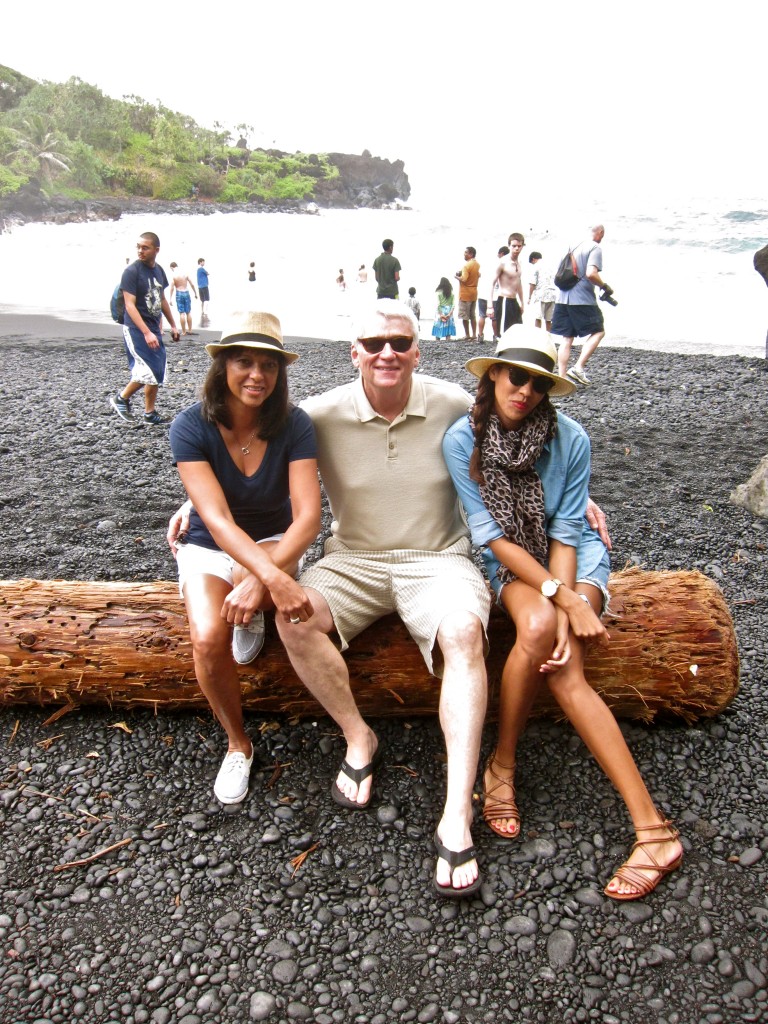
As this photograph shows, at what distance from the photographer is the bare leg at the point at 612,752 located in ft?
8.09

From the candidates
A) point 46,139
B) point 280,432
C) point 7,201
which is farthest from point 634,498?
point 46,139

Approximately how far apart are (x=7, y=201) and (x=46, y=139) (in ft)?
46.5

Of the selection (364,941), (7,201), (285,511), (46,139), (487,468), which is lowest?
(364,941)

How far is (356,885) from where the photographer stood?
2.48 m

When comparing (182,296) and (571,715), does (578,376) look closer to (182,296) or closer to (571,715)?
(571,715)

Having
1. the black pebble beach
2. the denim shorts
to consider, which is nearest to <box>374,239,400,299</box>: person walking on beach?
the denim shorts

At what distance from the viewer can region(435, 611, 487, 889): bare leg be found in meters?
2.46

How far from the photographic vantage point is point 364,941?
89.8 inches

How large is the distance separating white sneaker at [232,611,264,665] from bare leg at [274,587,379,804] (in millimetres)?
239

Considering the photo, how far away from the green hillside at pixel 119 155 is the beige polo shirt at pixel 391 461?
166ft

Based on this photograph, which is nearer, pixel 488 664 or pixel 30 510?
pixel 488 664

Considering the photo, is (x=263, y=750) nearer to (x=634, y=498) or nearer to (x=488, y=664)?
(x=488, y=664)

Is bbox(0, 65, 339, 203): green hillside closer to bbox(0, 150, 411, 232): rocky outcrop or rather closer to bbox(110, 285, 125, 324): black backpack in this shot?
bbox(0, 150, 411, 232): rocky outcrop

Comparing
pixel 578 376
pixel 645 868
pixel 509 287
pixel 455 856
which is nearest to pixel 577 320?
pixel 578 376
